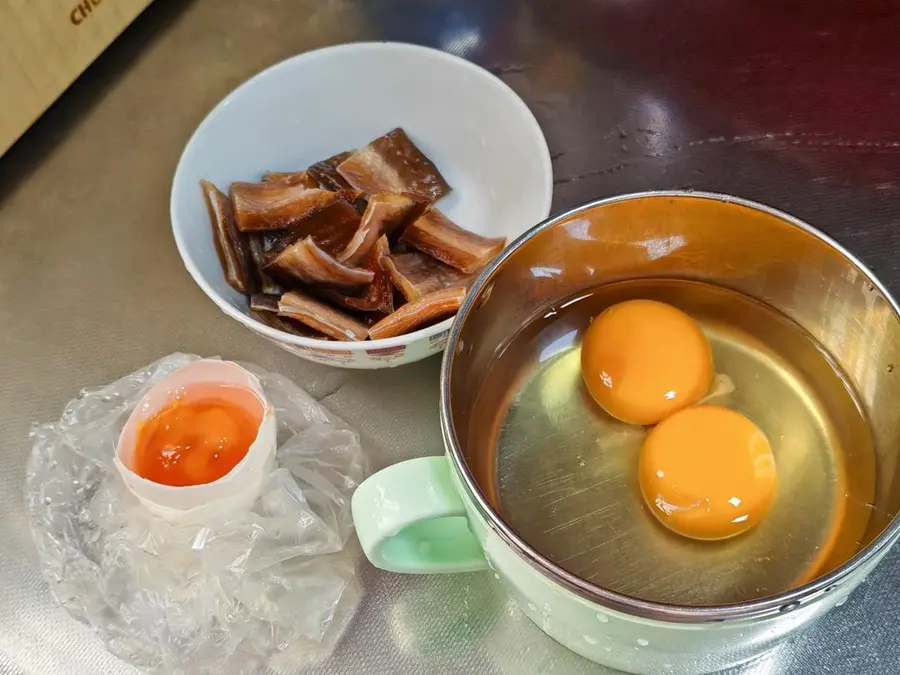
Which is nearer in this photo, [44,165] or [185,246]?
[185,246]

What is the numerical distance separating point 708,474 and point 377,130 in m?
0.58

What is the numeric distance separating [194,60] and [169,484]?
26.4 inches

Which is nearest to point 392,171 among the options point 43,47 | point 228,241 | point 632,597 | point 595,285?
point 228,241

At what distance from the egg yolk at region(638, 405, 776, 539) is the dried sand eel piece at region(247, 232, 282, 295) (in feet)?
1.38

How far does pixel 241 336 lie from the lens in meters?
0.86

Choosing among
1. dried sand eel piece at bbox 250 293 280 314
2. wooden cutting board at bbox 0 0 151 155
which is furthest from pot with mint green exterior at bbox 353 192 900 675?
wooden cutting board at bbox 0 0 151 155

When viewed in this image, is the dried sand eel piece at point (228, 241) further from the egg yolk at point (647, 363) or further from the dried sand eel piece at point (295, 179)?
the egg yolk at point (647, 363)

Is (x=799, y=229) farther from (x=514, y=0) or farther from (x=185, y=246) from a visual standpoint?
(x=514, y=0)

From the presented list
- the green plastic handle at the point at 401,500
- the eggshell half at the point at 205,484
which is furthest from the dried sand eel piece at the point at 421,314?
the green plastic handle at the point at 401,500

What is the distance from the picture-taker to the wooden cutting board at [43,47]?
0.88m

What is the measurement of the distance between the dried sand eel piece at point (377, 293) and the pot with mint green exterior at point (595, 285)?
19cm

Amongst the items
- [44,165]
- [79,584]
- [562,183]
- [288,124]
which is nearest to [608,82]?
[562,183]

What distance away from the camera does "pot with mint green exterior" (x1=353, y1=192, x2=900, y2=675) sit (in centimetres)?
43

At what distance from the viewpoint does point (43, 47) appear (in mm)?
925
